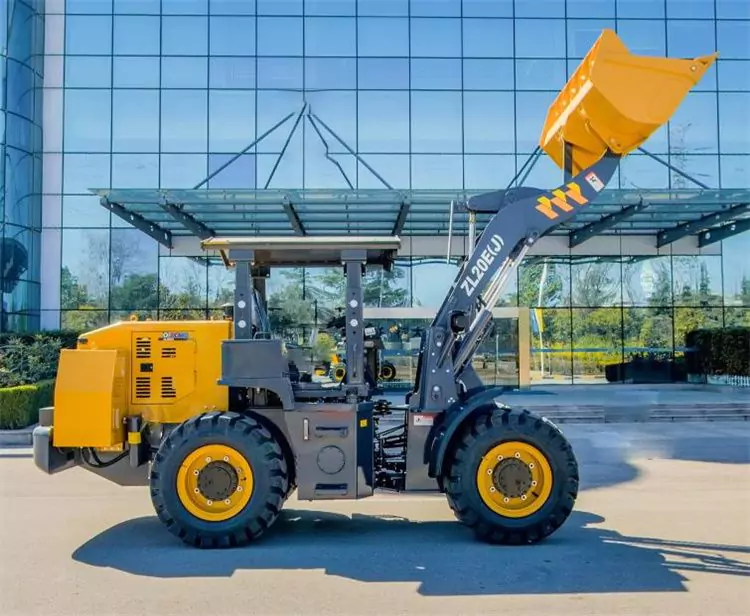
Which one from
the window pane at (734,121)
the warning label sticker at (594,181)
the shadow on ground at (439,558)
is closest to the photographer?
the shadow on ground at (439,558)

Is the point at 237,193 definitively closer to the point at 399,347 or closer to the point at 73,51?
the point at 399,347

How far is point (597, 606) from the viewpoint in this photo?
5172 mm

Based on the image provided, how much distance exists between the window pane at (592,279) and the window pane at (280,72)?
11.5m

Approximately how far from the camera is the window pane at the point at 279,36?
2511 centimetres

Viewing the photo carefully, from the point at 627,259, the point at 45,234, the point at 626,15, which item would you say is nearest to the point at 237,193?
the point at 45,234

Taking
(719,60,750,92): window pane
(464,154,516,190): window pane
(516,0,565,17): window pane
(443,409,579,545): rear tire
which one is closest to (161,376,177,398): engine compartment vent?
(443,409,579,545): rear tire

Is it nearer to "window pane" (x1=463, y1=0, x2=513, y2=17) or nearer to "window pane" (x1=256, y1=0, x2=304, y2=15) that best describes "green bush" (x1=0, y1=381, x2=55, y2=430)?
"window pane" (x1=256, y1=0, x2=304, y2=15)

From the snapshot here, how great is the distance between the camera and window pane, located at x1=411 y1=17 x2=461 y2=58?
2536cm

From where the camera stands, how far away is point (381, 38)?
25.3m

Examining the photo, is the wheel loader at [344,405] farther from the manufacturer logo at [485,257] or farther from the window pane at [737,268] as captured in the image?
the window pane at [737,268]

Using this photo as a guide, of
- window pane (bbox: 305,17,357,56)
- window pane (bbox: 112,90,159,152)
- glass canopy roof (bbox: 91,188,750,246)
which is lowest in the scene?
glass canopy roof (bbox: 91,188,750,246)

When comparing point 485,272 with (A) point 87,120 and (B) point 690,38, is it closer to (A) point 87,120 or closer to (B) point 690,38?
(A) point 87,120

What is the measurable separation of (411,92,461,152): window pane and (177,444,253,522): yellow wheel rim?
19867 millimetres

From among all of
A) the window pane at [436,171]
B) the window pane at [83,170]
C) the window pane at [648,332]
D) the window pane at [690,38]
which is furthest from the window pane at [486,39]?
the window pane at [83,170]
